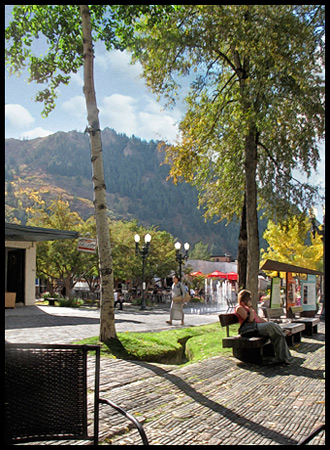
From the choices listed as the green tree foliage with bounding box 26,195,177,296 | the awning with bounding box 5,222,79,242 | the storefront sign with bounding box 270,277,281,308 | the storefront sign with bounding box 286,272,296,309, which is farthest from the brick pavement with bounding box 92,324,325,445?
the green tree foliage with bounding box 26,195,177,296

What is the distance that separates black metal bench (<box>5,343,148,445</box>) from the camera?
109 inches

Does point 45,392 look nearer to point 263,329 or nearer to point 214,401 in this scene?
point 214,401

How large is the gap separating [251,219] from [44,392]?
34.7 ft

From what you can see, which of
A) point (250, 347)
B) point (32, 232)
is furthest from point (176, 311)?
point (32, 232)

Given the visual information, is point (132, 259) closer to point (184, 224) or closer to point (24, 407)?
point (24, 407)

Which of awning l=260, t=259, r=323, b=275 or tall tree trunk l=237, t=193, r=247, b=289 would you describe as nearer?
tall tree trunk l=237, t=193, r=247, b=289

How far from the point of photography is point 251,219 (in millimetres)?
12859

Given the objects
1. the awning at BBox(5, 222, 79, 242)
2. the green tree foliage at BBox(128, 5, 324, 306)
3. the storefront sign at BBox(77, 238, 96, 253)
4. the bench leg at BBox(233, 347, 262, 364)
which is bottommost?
the bench leg at BBox(233, 347, 262, 364)

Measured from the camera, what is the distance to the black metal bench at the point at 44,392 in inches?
109

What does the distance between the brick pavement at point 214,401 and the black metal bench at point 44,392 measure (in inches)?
47.2

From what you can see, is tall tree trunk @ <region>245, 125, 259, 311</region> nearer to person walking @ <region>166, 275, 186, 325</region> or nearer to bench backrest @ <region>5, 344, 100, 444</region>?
person walking @ <region>166, 275, 186, 325</region>

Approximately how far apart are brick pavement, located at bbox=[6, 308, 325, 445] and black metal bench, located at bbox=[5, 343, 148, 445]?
1.20 meters

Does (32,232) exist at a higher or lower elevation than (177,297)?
higher

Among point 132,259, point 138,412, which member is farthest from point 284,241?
point 138,412
